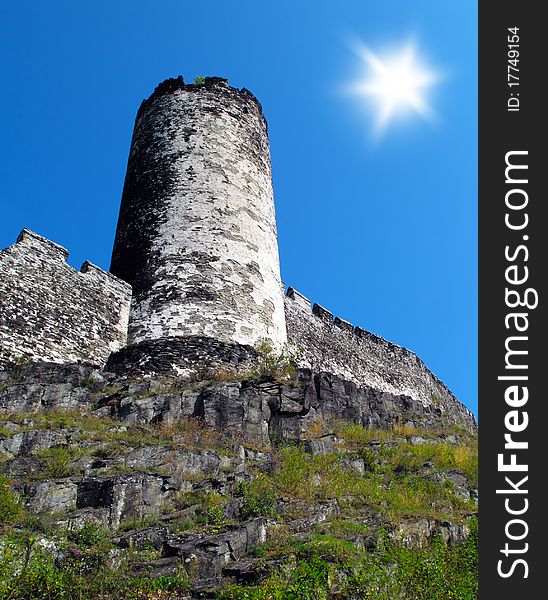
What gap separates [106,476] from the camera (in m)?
8.45

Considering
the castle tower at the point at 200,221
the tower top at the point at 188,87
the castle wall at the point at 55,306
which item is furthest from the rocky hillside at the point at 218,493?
the tower top at the point at 188,87

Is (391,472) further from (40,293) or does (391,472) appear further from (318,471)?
(40,293)

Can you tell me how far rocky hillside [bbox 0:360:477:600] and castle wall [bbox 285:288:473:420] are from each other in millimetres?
6994

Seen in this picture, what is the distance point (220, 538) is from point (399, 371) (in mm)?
20220

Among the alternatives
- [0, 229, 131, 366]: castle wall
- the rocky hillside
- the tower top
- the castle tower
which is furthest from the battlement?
the tower top

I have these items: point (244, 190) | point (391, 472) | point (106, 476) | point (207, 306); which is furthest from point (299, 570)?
point (244, 190)

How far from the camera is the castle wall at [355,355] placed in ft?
70.7

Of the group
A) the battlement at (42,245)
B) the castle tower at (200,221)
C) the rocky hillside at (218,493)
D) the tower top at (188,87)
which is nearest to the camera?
the rocky hillside at (218,493)

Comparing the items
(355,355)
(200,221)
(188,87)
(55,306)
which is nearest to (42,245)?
(55,306)

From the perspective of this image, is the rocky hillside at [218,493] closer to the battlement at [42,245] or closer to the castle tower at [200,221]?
the castle tower at [200,221]

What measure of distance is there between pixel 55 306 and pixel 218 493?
7.34 m

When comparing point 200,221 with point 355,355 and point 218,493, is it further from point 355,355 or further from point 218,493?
point 355,355

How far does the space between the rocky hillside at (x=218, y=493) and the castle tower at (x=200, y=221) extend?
211 centimetres

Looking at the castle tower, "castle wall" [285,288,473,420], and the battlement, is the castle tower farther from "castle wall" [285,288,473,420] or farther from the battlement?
"castle wall" [285,288,473,420]
